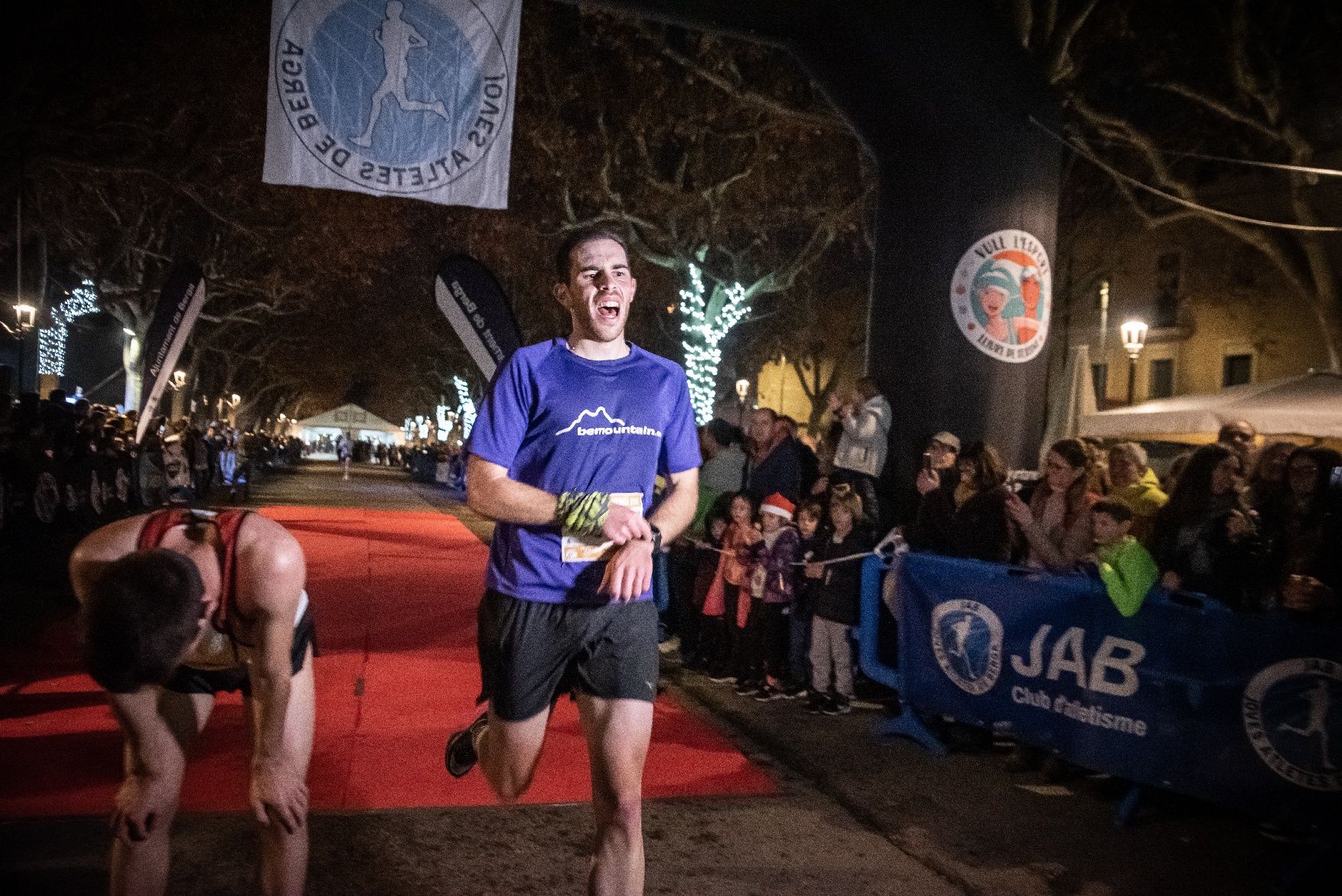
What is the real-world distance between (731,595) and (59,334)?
4080cm

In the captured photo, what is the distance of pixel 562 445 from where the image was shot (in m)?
3.20

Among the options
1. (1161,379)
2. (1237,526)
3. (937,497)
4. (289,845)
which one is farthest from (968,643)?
(1161,379)

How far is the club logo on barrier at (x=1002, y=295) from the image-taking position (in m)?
7.42

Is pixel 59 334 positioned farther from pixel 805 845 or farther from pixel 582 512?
pixel 582 512

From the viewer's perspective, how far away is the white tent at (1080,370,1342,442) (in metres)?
11.0

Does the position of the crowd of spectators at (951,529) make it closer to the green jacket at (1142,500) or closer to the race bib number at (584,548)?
the green jacket at (1142,500)

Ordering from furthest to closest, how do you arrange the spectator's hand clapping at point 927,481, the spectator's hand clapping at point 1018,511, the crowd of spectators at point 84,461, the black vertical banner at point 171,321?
the black vertical banner at point 171,321
the crowd of spectators at point 84,461
the spectator's hand clapping at point 927,481
the spectator's hand clapping at point 1018,511

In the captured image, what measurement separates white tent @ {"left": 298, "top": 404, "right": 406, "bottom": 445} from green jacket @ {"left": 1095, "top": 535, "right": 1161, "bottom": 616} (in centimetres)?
10739

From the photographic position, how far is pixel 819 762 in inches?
225

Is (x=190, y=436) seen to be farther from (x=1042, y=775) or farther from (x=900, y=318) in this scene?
(x=1042, y=775)

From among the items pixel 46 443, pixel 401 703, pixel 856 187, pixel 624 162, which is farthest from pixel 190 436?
pixel 401 703

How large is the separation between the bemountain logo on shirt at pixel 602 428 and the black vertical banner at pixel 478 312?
4561 millimetres

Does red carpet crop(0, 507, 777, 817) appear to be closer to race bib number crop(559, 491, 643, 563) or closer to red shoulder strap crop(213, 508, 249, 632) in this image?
red shoulder strap crop(213, 508, 249, 632)

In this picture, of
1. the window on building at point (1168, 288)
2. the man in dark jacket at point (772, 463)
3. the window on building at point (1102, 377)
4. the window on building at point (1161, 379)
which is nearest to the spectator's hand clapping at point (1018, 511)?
the man in dark jacket at point (772, 463)
